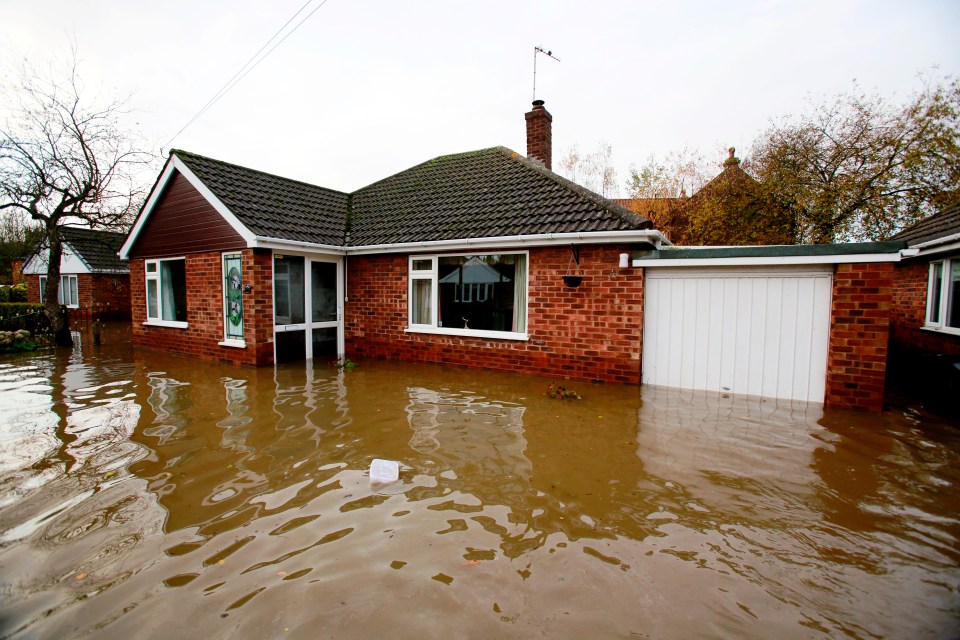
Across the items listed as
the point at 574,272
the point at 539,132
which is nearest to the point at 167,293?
the point at 574,272

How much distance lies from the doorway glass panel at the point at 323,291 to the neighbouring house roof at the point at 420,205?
69 centimetres

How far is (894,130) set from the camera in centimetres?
1394

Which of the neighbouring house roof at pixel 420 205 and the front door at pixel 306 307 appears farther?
the front door at pixel 306 307

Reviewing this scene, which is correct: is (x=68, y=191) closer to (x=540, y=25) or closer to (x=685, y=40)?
(x=540, y=25)

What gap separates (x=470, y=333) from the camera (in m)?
8.90

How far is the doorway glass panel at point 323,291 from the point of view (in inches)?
393

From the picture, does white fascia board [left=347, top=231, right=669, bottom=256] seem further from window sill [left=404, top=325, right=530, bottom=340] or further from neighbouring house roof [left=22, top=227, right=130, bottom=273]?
neighbouring house roof [left=22, top=227, right=130, bottom=273]

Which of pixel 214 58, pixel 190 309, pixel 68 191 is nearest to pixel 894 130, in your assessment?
pixel 214 58

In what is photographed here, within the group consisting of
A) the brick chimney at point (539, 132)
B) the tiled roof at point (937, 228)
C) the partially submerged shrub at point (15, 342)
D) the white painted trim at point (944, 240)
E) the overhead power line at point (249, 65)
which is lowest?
the partially submerged shrub at point (15, 342)

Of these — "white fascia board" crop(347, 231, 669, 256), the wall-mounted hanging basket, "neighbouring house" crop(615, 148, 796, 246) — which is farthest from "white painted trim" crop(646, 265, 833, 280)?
"neighbouring house" crop(615, 148, 796, 246)

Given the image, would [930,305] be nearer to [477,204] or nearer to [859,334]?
[859,334]

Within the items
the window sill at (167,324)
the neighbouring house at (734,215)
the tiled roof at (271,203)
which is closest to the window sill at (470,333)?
the tiled roof at (271,203)

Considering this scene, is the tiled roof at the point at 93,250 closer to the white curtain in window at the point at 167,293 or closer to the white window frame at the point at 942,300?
the white curtain in window at the point at 167,293

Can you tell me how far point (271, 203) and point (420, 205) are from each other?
11.5 ft
